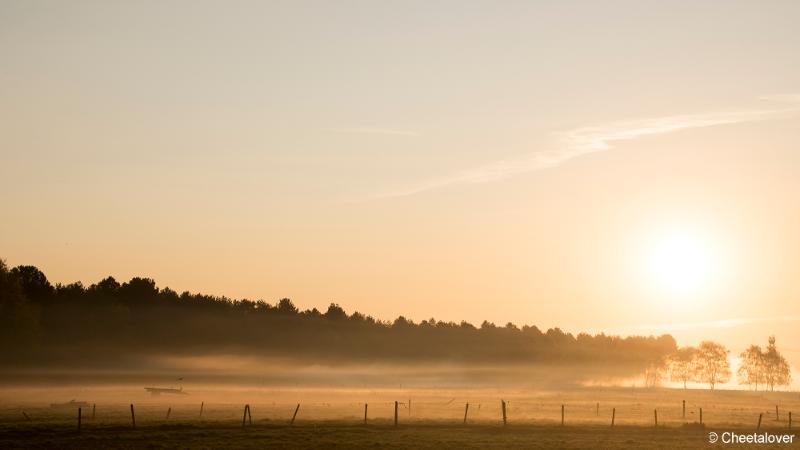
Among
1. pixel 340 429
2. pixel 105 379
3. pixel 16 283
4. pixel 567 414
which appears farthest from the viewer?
pixel 105 379

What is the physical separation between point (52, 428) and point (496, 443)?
32887mm

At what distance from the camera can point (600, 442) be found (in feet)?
232

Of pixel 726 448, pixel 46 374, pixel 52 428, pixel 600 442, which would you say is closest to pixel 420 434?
pixel 600 442

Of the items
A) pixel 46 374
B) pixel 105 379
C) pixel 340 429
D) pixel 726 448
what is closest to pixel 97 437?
pixel 340 429

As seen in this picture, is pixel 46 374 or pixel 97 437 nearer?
pixel 97 437

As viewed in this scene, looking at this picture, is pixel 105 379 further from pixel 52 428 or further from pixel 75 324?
pixel 52 428

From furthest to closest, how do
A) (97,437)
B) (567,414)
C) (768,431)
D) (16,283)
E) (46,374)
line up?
(46,374) < (16,283) < (567,414) < (768,431) < (97,437)

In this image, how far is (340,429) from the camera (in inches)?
2911

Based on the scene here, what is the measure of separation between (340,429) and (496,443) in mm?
13197

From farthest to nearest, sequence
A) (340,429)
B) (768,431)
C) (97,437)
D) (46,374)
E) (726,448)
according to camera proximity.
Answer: (46,374) → (768,431) → (340,429) → (726,448) → (97,437)

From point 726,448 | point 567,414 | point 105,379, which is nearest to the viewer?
point 726,448

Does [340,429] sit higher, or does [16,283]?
[16,283]

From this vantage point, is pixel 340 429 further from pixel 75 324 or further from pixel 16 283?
pixel 75 324

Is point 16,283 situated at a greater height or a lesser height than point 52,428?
greater
